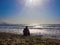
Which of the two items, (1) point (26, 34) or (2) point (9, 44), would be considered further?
(1) point (26, 34)

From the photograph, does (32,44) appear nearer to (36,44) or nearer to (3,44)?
(36,44)

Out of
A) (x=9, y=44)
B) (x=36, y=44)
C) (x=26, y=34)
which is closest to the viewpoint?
(x=9, y=44)

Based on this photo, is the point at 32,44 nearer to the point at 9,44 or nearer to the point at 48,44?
the point at 48,44

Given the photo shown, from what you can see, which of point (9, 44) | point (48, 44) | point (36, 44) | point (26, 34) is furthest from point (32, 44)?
point (26, 34)

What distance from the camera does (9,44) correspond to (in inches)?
414

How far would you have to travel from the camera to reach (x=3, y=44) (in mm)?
11086

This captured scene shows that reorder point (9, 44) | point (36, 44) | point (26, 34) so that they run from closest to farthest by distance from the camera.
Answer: point (9, 44), point (36, 44), point (26, 34)

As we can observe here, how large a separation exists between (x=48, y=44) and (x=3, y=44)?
4052mm

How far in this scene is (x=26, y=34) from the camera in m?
19.1

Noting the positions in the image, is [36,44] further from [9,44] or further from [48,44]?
[9,44]

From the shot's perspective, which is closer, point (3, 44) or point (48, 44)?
point (3, 44)

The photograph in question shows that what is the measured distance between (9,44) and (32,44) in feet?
7.77


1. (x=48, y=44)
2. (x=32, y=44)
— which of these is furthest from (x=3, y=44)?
(x=48, y=44)

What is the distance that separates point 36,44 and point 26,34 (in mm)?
7286
